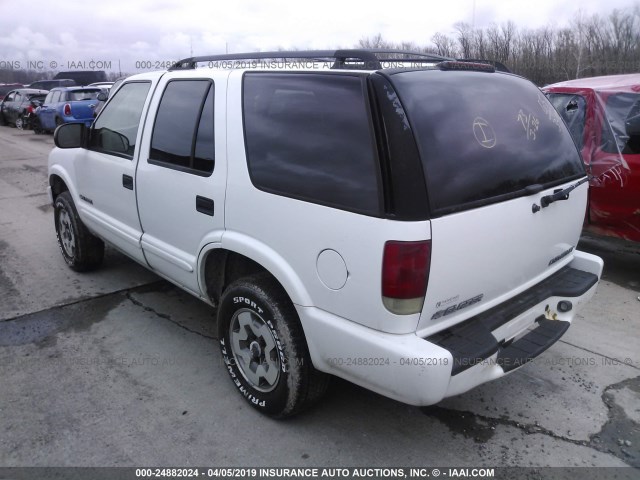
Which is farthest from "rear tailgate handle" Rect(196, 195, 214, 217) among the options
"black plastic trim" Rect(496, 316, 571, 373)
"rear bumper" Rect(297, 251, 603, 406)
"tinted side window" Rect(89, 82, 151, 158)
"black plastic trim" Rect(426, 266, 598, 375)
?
"black plastic trim" Rect(496, 316, 571, 373)

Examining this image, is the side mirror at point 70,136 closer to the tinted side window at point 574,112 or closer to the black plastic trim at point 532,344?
the black plastic trim at point 532,344

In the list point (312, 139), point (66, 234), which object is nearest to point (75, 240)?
point (66, 234)

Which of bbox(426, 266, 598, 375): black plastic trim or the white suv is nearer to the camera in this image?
the white suv

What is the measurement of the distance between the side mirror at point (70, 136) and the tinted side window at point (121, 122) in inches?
4.3

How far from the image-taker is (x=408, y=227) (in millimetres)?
2131

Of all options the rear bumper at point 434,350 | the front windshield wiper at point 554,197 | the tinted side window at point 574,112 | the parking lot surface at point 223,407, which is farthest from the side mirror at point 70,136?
the tinted side window at point 574,112

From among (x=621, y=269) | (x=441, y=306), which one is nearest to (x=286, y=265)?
(x=441, y=306)

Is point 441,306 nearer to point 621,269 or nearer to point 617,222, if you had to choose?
point 617,222

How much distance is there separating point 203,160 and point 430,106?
1381 mm

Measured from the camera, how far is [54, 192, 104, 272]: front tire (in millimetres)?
4758

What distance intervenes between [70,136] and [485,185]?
339cm

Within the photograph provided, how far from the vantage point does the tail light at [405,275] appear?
2.14 m

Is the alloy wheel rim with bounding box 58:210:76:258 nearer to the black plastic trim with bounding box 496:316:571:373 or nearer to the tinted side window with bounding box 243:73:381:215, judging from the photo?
the tinted side window with bounding box 243:73:381:215

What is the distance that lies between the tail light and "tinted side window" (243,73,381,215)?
0.19 meters
